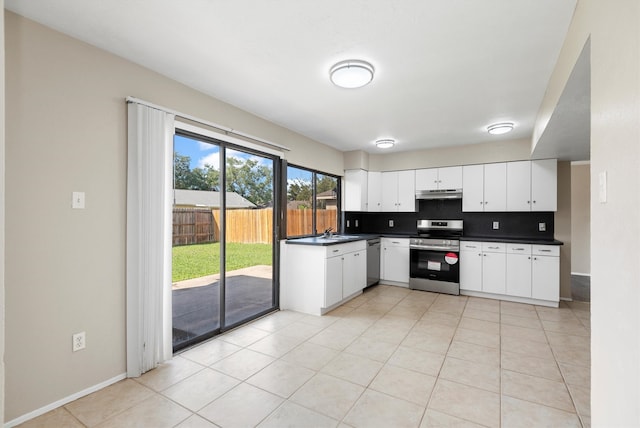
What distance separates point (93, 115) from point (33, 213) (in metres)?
0.80

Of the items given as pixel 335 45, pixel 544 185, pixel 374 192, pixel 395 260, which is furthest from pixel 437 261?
pixel 335 45

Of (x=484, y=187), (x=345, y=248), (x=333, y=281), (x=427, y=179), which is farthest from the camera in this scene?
(x=427, y=179)

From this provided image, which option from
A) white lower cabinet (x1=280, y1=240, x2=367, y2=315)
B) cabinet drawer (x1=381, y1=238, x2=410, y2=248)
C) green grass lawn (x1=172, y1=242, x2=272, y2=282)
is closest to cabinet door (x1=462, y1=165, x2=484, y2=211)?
cabinet drawer (x1=381, y1=238, x2=410, y2=248)

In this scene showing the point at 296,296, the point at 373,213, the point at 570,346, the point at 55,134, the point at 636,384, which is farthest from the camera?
the point at 373,213

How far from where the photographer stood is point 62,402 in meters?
2.04

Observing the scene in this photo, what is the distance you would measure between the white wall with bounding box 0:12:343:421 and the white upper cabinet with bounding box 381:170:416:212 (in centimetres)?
437

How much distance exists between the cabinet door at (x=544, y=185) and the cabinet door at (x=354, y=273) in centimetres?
280

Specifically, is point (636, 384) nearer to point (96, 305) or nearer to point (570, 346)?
point (570, 346)

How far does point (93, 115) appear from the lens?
221 centimetres

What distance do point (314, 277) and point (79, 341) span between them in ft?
8.13

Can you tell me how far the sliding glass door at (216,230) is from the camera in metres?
3.04

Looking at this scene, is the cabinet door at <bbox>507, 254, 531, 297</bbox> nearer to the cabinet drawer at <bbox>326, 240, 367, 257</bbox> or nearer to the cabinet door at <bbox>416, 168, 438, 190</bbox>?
the cabinet door at <bbox>416, 168, 438, 190</bbox>

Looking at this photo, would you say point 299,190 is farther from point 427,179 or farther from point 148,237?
point 148,237

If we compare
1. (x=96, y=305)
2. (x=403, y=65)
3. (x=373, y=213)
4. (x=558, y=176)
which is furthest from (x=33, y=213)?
(x=558, y=176)
